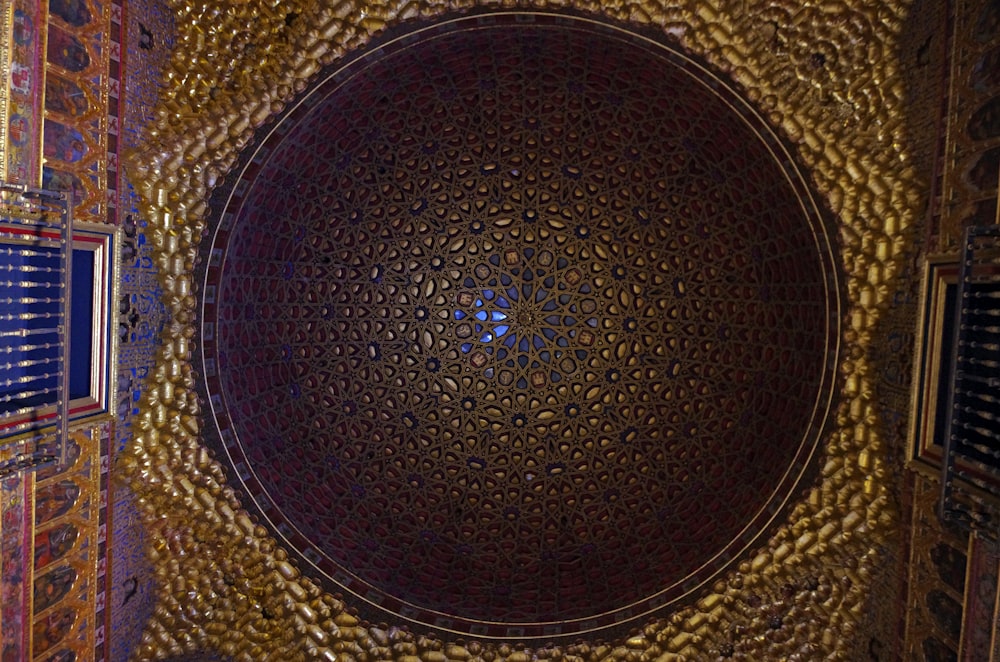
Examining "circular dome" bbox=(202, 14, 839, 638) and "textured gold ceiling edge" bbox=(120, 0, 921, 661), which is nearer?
"textured gold ceiling edge" bbox=(120, 0, 921, 661)

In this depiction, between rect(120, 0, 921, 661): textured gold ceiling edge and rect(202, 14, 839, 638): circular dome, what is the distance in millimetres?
258

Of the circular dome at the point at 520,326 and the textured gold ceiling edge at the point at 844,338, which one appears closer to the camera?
the textured gold ceiling edge at the point at 844,338

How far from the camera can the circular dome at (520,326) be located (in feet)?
23.4

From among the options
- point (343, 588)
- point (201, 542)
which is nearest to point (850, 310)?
point (343, 588)

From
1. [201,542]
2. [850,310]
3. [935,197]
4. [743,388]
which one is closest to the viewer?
[935,197]

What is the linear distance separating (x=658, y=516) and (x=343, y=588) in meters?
3.75

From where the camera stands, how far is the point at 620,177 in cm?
840

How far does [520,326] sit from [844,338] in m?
3.90

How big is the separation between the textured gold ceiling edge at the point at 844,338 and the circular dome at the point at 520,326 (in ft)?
0.85

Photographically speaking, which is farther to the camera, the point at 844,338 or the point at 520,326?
the point at 520,326

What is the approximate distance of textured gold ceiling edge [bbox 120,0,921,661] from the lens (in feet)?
20.8

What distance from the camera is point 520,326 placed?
891 centimetres

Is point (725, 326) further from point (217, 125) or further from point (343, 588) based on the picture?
point (217, 125)

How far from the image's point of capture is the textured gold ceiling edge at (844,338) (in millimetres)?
6332
